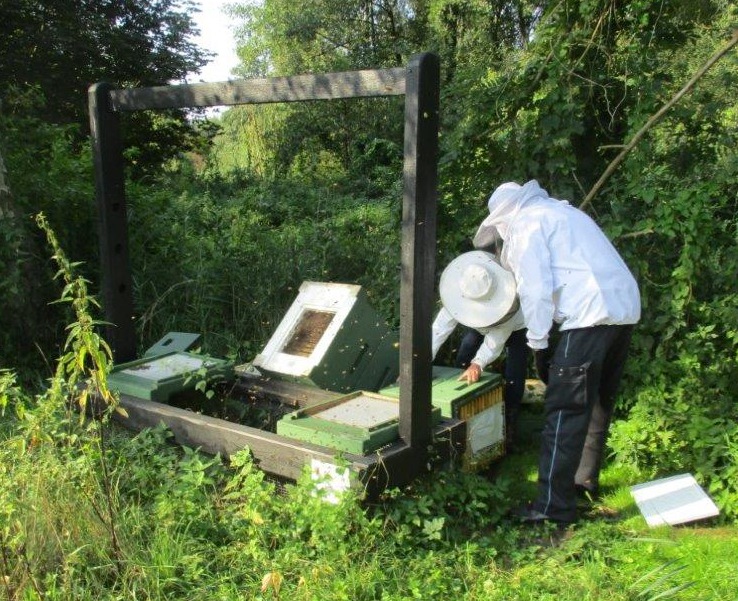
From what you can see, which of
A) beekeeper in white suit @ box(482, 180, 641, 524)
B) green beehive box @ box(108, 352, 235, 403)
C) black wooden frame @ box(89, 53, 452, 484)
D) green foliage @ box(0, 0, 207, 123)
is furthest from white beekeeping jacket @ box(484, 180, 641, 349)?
green foliage @ box(0, 0, 207, 123)

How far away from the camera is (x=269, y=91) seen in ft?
11.9

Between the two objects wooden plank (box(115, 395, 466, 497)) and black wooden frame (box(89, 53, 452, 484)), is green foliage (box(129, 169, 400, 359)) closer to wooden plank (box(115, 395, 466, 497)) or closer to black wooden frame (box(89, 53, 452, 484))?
wooden plank (box(115, 395, 466, 497))

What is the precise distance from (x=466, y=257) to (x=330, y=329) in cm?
92

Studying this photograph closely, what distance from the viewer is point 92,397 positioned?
3988 millimetres

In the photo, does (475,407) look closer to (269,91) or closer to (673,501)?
(673,501)

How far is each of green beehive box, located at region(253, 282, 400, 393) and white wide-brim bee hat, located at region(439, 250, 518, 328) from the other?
1.94 ft

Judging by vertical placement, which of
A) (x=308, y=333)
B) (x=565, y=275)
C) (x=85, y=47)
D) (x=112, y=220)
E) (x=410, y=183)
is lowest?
(x=308, y=333)

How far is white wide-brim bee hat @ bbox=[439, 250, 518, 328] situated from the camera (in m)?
3.92

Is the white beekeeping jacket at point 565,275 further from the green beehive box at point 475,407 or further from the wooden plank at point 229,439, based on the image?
the wooden plank at point 229,439

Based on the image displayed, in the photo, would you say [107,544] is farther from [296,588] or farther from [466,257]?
[466,257]

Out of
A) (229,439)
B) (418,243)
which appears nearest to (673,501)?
(418,243)

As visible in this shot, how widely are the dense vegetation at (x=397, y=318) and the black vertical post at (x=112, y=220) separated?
0.34 meters

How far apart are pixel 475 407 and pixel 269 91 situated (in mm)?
2151

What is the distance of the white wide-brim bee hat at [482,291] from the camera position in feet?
12.8
